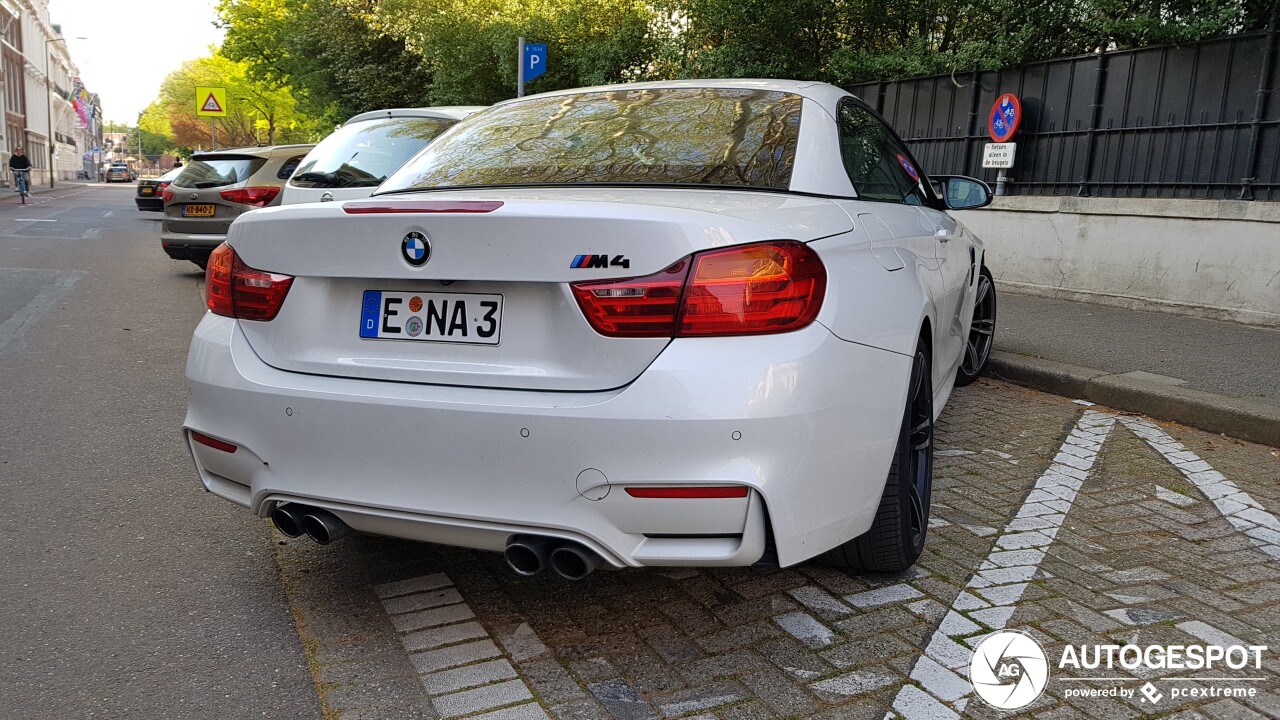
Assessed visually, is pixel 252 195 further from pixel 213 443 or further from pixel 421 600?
pixel 421 600

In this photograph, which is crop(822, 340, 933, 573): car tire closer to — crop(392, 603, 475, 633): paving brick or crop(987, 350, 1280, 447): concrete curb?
crop(392, 603, 475, 633): paving brick

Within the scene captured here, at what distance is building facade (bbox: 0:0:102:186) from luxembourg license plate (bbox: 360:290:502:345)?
61887mm

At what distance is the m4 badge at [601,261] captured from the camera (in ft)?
8.14

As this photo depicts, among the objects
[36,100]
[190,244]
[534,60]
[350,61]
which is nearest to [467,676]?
[190,244]

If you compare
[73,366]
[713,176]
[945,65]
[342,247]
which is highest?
[945,65]

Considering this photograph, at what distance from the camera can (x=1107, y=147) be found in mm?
10188

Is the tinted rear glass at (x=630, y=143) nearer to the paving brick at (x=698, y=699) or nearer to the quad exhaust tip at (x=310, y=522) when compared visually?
the quad exhaust tip at (x=310, y=522)

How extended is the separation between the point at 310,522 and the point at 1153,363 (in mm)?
5875

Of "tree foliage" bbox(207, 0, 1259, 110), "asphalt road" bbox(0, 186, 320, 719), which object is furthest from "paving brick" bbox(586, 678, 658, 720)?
"tree foliage" bbox(207, 0, 1259, 110)

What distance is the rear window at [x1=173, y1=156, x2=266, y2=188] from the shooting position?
11116 millimetres

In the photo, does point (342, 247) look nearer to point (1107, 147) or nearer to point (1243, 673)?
point (1243, 673)

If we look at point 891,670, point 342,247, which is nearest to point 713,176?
point 342,247

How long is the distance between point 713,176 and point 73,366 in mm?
5273

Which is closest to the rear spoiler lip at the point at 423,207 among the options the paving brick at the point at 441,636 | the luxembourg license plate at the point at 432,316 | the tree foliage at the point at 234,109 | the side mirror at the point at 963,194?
the luxembourg license plate at the point at 432,316
